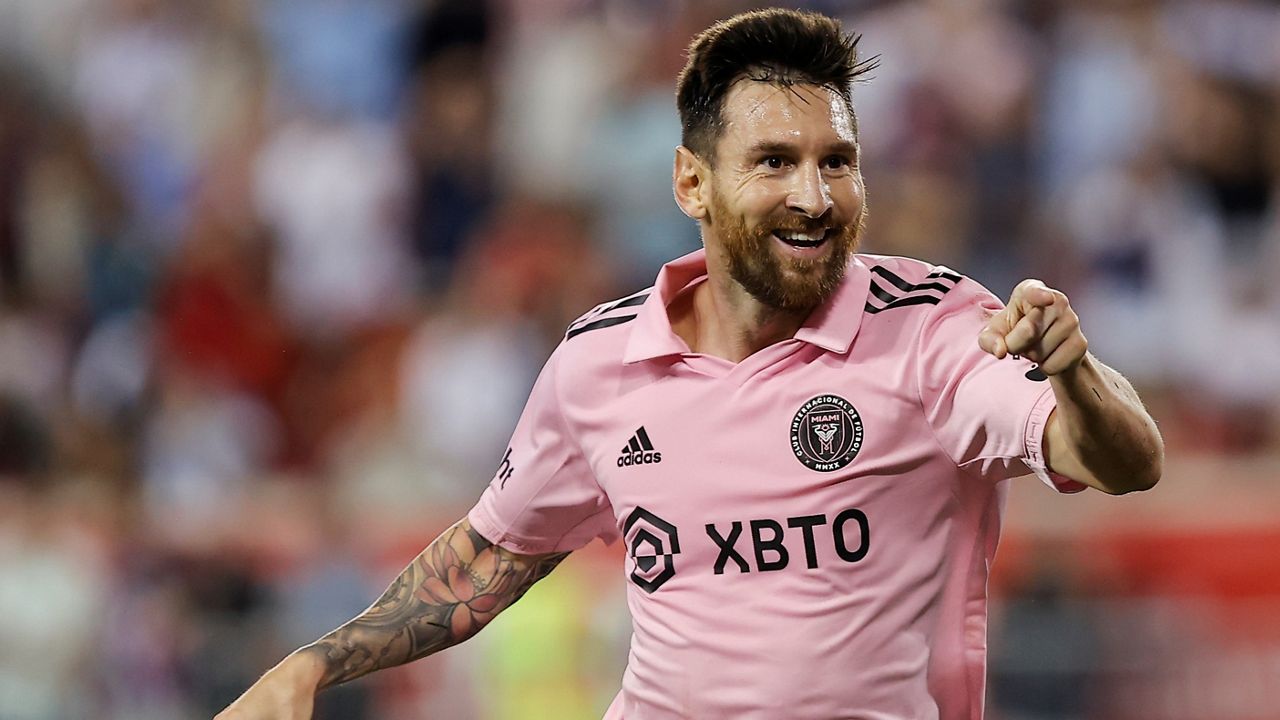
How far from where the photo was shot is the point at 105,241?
36.1 feet

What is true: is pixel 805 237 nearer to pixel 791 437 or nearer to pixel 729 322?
pixel 729 322

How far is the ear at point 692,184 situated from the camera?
4336 millimetres

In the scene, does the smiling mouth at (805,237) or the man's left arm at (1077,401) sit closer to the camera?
the man's left arm at (1077,401)

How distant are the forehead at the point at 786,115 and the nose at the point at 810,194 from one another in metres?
0.06

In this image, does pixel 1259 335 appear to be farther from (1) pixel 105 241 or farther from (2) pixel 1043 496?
(1) pixel 105 241

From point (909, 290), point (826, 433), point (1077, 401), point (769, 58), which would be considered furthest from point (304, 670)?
point (1077, 401)

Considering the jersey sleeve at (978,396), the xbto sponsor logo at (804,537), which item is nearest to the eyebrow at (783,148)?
the jersey sleeve at (978,396)

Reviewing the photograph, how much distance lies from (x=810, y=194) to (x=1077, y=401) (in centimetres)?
82

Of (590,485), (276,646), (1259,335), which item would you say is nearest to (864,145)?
(1259,335)

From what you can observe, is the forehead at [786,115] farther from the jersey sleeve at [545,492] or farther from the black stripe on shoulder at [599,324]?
the jersey sleeve at [545,492]

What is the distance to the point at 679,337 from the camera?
4324 mm

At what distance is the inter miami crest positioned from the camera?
13.1ft

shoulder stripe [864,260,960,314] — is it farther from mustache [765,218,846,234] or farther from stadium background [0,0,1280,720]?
stadium background [0,0,1280,720]

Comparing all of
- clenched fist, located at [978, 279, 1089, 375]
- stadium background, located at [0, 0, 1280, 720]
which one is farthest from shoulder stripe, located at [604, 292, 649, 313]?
stadium background, located at [0, 0, 1280, 720]
